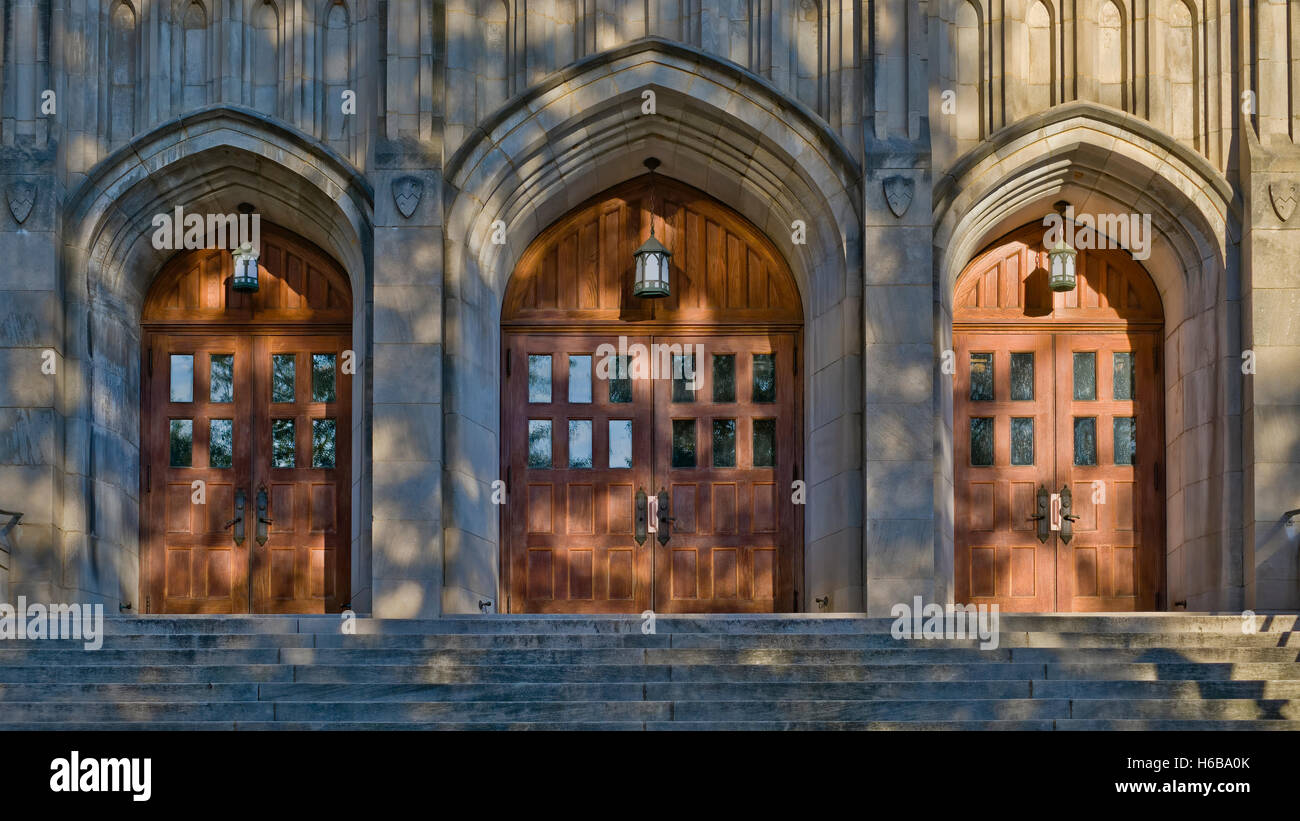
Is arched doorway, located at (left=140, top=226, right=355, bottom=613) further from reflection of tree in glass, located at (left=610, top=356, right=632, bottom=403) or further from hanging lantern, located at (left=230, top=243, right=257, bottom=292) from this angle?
reflection of tree in glass, located at (left=610, top=356, right=632, bottom=403)

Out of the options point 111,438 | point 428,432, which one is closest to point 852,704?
point 428,432

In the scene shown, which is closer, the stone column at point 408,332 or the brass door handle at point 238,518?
the stone column at point 408,332

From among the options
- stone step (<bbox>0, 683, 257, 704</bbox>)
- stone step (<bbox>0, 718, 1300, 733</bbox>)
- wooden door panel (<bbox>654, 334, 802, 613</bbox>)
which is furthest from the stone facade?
stone step (<bbox>0, 718, 1300, 733</bbox>)

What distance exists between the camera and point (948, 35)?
19312 millimetres

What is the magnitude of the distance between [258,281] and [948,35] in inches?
280

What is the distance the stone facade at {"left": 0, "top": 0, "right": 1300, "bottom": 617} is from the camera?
60.1 feet

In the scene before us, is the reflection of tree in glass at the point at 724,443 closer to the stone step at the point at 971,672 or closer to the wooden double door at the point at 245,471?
the wooden double door at the point at 245,471

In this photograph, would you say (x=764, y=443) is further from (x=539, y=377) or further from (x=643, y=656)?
(x=643, y=656)

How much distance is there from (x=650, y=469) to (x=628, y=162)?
3016 mm

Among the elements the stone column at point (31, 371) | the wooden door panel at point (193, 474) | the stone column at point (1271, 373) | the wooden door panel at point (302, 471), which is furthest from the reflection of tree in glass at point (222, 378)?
the stone column at point (1271, 373)

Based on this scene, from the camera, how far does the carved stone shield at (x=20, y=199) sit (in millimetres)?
18531

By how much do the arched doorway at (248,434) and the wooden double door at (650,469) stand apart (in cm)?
181
